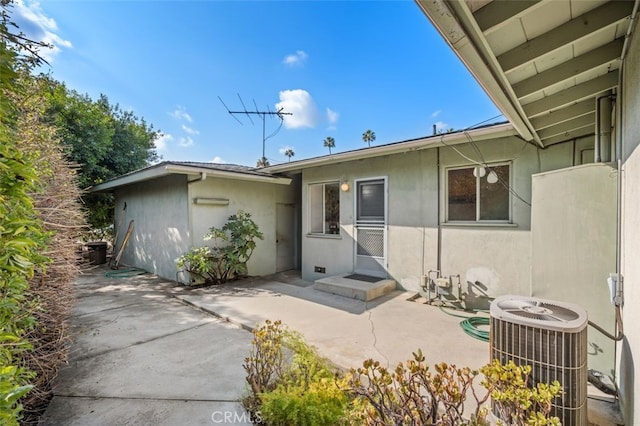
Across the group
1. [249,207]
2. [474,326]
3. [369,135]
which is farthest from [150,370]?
[369,135]

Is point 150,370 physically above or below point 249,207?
below

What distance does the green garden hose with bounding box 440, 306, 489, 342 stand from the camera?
401 centimetres

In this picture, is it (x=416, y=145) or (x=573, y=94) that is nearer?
(x=573, y=94)

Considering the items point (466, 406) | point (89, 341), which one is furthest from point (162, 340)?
point (466, 406)

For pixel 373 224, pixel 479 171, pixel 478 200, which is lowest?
pixel 373 224

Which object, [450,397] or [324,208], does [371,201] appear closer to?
[324,208]

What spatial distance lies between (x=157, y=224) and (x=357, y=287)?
6947 mm

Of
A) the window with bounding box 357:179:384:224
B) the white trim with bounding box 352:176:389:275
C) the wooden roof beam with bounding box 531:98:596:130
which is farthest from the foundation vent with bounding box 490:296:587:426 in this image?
the window with bounding box 357:179:384:224

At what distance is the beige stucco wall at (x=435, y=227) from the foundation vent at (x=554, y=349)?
3.18 metres

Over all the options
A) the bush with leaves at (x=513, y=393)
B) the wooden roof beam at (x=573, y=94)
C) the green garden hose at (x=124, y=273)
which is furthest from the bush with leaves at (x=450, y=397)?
the green garden hose at (x=124, y=273)

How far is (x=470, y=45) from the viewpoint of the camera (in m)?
1.90

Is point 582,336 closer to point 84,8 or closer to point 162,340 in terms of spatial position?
point 162,340

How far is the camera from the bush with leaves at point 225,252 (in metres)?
7.25

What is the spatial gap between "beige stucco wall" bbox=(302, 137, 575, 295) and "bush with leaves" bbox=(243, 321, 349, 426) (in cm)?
400
